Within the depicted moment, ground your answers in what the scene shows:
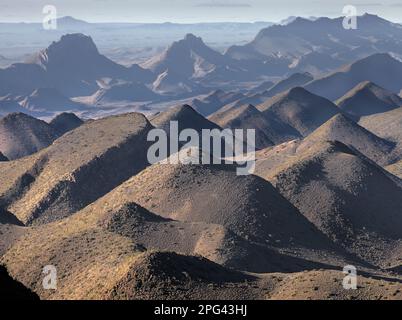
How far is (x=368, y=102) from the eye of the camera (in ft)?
576

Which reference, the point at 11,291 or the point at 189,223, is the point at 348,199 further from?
the point at 11,291

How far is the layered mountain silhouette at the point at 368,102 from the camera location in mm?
172750

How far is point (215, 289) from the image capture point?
38125 mm

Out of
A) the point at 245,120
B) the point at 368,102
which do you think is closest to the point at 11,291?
the point at 245,120

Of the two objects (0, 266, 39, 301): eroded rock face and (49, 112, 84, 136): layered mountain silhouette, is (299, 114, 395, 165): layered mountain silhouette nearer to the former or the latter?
(49, 112, 84, 136): layered mountain silhouette

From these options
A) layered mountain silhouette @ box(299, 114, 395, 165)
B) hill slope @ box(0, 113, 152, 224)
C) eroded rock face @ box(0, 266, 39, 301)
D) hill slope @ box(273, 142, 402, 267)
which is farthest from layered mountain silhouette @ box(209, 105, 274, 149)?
eroded rock face @ box(0, 266, 39, 301)

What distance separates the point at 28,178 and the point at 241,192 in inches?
1082

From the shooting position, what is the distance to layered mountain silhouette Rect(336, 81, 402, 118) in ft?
567

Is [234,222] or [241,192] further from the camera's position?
[241,192]

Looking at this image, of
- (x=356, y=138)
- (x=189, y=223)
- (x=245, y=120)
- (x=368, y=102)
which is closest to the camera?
(x=189, y=223)

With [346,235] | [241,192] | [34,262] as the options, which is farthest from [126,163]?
[34,262]
